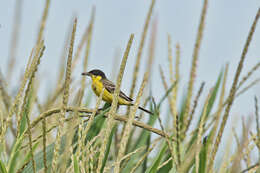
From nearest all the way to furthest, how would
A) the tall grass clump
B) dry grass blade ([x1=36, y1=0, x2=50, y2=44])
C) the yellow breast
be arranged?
the tall grass clump, dry grass blade ([x1=36, y1=0, x2=50, y2=44]), the yellow breast

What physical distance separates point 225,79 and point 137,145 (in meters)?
1.14

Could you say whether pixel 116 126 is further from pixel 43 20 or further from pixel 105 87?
pixel 105 87

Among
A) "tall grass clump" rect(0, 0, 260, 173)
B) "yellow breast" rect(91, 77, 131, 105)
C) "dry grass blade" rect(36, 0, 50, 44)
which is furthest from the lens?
"yellow breast" rect(91, 77, 131, 105)

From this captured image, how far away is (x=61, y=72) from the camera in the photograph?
2711mm

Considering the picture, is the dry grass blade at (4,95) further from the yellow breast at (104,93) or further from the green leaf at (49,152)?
the yellow breast at (104,93)

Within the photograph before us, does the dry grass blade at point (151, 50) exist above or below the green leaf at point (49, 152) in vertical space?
above

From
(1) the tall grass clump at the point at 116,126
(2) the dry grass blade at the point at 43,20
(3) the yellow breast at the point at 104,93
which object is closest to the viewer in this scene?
(1) the tall grass clump at the point at 116,126

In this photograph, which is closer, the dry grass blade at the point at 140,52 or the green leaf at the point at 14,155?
the green leaf at the point at 14,155

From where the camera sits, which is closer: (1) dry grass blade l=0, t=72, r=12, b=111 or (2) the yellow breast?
(1) dry grass blade l=0, t=72, r=12, b=111

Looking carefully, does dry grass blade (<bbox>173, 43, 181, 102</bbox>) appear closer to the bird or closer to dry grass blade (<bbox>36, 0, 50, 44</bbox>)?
dry grass blade (<bbox>36, 0, 50, 44</bbox>)

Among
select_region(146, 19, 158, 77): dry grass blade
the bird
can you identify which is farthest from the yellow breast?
select_region(146, 19, 158, 77): dry grass blade

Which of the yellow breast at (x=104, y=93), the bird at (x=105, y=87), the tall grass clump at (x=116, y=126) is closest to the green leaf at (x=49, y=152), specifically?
the tall grass clump at (x=116, y=126)

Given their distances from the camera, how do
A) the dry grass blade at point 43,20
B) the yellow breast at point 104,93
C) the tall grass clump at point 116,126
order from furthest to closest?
1. the yellow breast at point 104,93
2. the dry grass blade at point 43,20
3. the tall grass clump at point 116,126

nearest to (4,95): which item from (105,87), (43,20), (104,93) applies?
(43,20)
